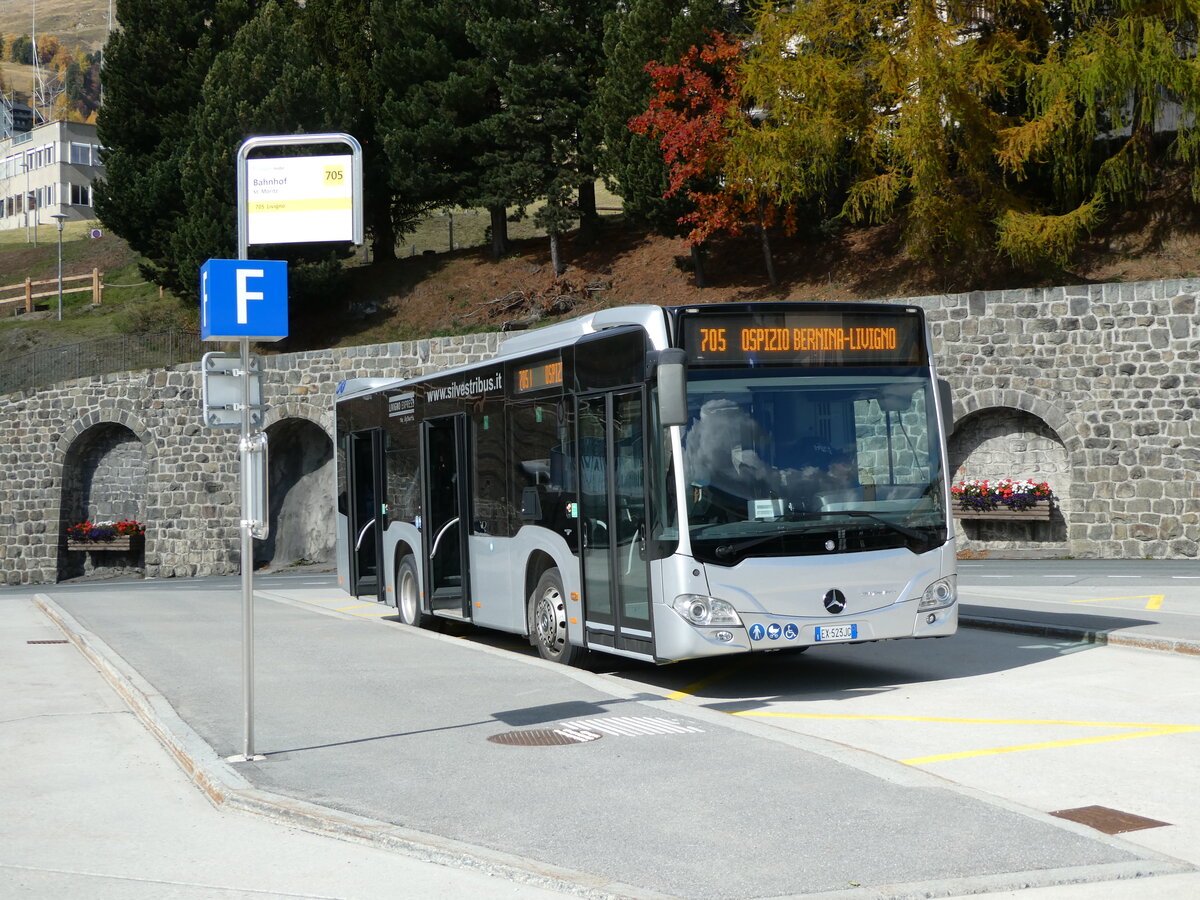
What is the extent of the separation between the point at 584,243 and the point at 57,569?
18.0 metres

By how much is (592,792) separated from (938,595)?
457 cm

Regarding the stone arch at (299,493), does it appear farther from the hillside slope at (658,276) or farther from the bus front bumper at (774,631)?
the bus front bumper at (774,631)

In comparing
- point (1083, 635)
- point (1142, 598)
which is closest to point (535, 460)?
point (1083, 635)

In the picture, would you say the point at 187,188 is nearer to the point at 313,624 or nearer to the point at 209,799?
the point at 313,624

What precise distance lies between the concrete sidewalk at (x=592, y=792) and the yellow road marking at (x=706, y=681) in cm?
59

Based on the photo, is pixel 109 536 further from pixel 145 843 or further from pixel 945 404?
pixel 145 843

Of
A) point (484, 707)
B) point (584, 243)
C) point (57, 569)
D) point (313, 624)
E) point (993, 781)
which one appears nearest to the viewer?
point (993, 781)

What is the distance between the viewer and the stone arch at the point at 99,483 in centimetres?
3462

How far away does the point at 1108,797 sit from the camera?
718cm

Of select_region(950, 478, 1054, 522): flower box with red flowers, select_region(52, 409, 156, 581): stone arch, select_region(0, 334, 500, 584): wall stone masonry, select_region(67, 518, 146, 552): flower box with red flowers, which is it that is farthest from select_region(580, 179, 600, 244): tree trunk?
select_region(950, 478, 1054, 522): flower box with red flowers

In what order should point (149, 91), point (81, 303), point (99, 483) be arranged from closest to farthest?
1. point (99, 483)
2. point (149, 91)
3. point (81, 303)

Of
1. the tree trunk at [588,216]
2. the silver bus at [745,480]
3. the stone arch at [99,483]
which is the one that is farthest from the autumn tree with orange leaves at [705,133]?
the silver bus at [745,480]

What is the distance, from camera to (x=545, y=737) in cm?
905

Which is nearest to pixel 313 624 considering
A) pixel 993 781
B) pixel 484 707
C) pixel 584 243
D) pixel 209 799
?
pixel 484 707
